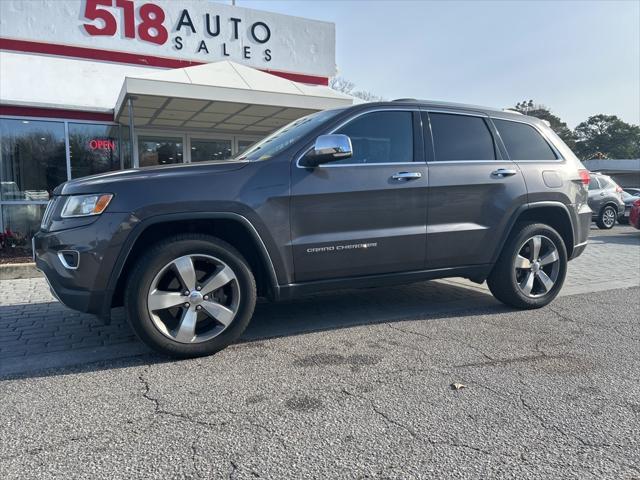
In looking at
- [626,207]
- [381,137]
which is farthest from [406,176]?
[626,207]

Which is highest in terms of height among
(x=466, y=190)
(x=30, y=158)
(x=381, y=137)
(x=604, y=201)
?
(x=30, y=158)

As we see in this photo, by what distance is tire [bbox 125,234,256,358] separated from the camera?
3355 millimetres

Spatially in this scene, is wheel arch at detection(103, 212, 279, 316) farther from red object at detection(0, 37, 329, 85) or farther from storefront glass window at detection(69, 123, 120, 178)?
red object at detection(0, 37, 329, 85)

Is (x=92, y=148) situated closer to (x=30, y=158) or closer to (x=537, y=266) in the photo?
(x=30, y=158)

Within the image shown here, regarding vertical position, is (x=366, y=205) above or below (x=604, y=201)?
above

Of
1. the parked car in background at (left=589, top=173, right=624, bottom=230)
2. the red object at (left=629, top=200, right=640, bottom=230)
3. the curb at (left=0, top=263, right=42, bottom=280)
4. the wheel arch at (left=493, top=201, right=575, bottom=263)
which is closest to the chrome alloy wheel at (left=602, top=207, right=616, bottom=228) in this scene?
the parked car in background at (left=589, top=173, right=624, bottom=230)

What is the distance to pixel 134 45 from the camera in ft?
36.2

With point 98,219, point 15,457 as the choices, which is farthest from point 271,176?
point 15,457

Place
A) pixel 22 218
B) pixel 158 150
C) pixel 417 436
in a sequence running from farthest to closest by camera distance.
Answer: pixel 158 150 → pixel 22 218 → pixel 417 436

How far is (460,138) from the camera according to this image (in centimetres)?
456

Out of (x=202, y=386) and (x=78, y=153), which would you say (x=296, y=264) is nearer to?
(x=202, y=386)

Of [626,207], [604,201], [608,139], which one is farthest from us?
[608,139]

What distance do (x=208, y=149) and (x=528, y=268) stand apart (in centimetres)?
933

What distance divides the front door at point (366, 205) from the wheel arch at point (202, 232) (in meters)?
0.26
